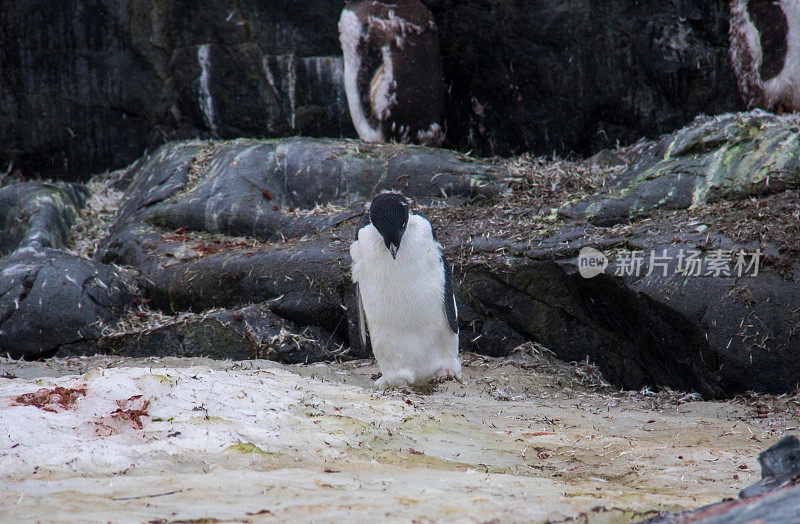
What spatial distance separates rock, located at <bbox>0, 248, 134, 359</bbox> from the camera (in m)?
5.89

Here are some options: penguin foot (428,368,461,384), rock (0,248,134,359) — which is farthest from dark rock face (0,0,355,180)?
penguin foot (428,368,461,384)

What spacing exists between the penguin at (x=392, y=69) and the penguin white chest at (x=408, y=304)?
3.48 meters

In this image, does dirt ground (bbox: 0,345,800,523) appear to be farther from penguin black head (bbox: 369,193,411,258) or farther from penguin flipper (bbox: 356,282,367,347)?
penguin flipper (bbox: 356,282,367,347)

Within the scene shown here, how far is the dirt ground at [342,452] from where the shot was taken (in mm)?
2082

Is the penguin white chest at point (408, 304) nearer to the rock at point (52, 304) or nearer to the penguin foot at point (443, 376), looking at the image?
the penguin foot at point (443, 376)

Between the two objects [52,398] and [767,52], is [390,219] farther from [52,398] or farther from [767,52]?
[767,52]

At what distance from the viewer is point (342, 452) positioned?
9.47 feet

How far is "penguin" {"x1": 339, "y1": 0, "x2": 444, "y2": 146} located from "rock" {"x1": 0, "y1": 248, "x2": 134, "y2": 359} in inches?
133

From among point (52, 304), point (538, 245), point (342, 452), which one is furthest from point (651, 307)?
point (52, 304)

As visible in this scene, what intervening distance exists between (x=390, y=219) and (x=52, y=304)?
3.08m

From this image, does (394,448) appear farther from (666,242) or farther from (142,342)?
(142,342)

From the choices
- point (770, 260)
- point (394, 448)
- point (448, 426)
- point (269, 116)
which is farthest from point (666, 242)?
point (269, 116)

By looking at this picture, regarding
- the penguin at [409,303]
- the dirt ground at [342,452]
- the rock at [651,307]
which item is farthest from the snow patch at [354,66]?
the dirt ground at [342,452]
